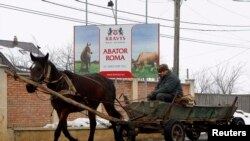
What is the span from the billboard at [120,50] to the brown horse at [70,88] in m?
9.54

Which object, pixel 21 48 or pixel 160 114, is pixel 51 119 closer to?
pixel 160 114

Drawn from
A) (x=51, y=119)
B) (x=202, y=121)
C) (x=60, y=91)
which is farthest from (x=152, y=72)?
(x=60, y=91)

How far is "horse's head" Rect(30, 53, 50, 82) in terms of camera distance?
484 inches

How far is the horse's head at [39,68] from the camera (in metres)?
12.3

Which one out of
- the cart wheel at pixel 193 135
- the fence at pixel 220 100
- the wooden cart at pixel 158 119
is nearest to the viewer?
the wooden cart at pixel 158 119

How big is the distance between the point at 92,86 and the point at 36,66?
2.04m

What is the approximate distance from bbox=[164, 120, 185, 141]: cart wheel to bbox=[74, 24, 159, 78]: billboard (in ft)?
35.6

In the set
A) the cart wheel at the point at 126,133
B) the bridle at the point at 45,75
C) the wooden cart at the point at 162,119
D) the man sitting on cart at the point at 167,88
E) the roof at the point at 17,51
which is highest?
the roof at the point at 17,51

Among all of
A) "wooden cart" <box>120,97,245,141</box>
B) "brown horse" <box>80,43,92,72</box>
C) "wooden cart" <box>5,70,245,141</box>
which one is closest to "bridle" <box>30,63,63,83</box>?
"wooden cart" <box>5,70,245,141</box>

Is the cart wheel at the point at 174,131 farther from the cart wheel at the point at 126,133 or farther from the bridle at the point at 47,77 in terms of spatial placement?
the bridle at the point at 47,77

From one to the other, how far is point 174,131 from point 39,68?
346cm

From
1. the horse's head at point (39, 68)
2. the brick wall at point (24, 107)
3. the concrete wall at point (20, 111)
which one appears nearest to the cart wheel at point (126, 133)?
the concrete wall at point (20, 111)

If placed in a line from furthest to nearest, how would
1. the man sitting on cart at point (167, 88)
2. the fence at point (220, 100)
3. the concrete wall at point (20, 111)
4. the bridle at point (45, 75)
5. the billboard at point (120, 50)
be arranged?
the fence at point (220, 100) → the billboard at point (120, 50) → the concrete wall at point (20, 111) → the man sitting on cart at point (167, 88) → the bridle at point (45, 75)

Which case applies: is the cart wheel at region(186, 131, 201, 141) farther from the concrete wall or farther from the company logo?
the company logo
